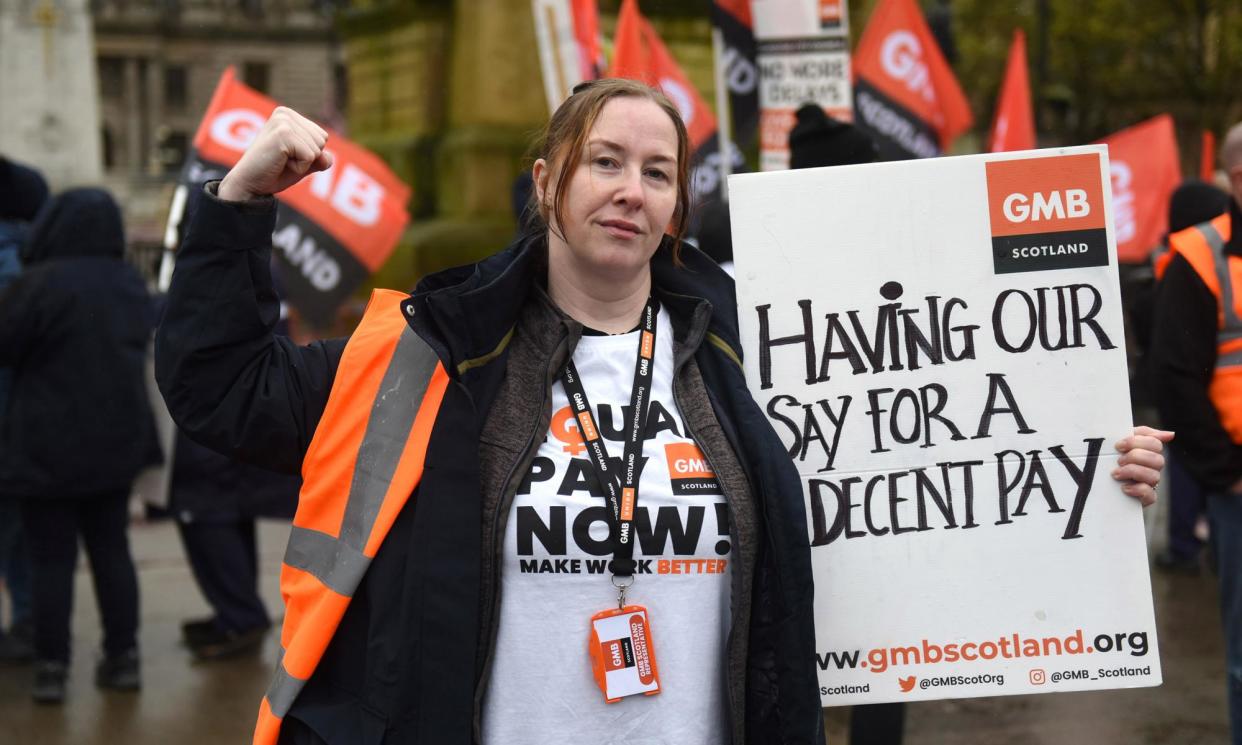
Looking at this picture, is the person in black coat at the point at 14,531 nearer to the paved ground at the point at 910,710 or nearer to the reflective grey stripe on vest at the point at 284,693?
the paved ground at the point at 910,710

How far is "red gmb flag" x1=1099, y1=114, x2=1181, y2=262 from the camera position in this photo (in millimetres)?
Answer: 8955

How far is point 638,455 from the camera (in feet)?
7.84

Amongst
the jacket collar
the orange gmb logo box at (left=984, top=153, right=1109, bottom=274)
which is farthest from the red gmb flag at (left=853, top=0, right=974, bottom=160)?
the jacket collar

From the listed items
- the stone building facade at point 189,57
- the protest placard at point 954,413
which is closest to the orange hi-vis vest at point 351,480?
the protest placard at point 954,413

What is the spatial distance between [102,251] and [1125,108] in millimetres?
30065

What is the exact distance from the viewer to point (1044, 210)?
2900 mm

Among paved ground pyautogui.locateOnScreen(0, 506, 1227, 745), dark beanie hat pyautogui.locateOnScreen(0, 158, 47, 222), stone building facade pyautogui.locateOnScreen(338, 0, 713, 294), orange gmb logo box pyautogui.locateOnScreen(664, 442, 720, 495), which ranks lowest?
paved ground pyautogui.locateOnScreen(0, 506, 1227, 745)

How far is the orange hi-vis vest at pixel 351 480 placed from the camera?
7.55 feet

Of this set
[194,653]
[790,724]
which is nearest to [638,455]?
[790,724]

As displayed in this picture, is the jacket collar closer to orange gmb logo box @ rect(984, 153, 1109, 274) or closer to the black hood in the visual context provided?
orange gmb logo box @ rect(984, 153, 1109, 274)

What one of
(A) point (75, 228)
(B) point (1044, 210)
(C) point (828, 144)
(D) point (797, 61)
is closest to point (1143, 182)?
(D) point (797, 61)

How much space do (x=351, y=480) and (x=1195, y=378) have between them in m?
2.69

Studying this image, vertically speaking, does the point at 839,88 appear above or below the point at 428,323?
above

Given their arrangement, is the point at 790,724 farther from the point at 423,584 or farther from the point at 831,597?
the point at 423,584
